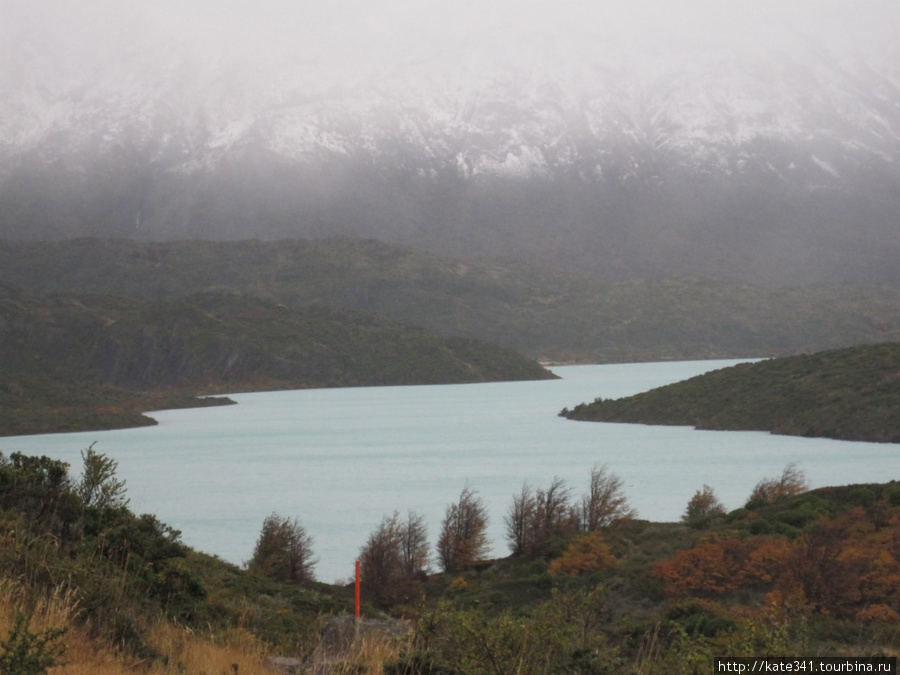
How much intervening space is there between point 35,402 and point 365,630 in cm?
7050

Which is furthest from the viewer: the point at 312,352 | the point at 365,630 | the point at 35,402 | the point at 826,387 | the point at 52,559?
the point at 312,352

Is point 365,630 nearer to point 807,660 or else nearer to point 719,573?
point 807,660

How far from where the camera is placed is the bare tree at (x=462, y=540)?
22703mm

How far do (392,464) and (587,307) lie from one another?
138011 mm

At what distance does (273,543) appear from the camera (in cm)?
2177

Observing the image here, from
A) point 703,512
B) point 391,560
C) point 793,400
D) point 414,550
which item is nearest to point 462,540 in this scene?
point 414,550

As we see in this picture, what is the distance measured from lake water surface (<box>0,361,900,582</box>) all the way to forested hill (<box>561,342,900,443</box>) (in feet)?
5.65

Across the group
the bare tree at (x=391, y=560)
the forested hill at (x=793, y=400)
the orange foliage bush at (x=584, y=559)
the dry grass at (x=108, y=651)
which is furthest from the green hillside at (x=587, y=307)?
the dry grass at (x=108, y=651)

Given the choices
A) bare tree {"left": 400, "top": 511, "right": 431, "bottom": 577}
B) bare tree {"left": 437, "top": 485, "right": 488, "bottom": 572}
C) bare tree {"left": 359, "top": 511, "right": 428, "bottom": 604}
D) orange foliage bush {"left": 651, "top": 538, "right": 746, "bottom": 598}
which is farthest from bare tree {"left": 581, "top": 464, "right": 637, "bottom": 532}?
orange foliage bush {"left": 651, "top": 538, "right": 746, "bottom": 598}

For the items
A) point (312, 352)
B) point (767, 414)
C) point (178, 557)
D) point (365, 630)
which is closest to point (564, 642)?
point (365, 630)

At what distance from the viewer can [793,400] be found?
53375 mm

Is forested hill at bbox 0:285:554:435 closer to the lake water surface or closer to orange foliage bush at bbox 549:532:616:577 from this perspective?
the lake water surface

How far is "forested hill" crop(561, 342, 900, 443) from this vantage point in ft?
159

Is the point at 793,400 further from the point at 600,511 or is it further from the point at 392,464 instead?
the point at 600,511
